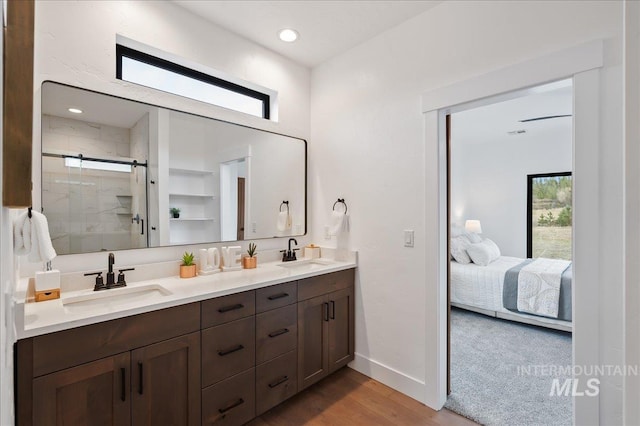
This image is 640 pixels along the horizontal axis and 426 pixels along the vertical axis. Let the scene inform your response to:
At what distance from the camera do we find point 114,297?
5.47 feet

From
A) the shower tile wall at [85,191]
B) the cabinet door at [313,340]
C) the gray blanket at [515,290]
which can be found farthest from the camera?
the gray blanket at [515,290]

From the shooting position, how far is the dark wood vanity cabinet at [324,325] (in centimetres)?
212

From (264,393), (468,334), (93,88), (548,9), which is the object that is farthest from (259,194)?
(468,334)

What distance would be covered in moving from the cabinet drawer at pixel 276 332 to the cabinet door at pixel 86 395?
0.69 metres

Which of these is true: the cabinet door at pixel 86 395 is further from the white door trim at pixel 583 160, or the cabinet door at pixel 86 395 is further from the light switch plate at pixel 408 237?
the white door trim at pixel 583 160

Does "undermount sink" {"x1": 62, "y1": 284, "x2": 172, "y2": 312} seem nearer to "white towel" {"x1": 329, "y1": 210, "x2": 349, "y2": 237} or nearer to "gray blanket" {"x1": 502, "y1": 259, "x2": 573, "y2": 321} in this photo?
"white towel" {"x1": 329, "y1": 210, "x2": 349, "y2": 237}

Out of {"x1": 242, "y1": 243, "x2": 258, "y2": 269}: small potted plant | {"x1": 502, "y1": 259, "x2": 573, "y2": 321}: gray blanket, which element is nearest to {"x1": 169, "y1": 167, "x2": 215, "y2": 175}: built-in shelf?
Result: {"x1": 242, "y1": 243, "x2": 258, "y2": 269}: small potted plant

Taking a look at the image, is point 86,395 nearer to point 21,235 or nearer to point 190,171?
point 21,235

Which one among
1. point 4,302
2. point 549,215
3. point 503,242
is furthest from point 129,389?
point 549,215

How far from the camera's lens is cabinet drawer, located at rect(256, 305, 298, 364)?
6.05 feet

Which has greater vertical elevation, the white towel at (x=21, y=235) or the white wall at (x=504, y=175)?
the white wall at (x=504, y=175)

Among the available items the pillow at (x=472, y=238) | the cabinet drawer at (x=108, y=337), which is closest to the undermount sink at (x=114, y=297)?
the cabinet drawer at (x=108, y=337)

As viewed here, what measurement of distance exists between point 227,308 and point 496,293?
3.25m

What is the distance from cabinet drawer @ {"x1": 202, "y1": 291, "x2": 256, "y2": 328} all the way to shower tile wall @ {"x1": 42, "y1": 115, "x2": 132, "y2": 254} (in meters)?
0.69
